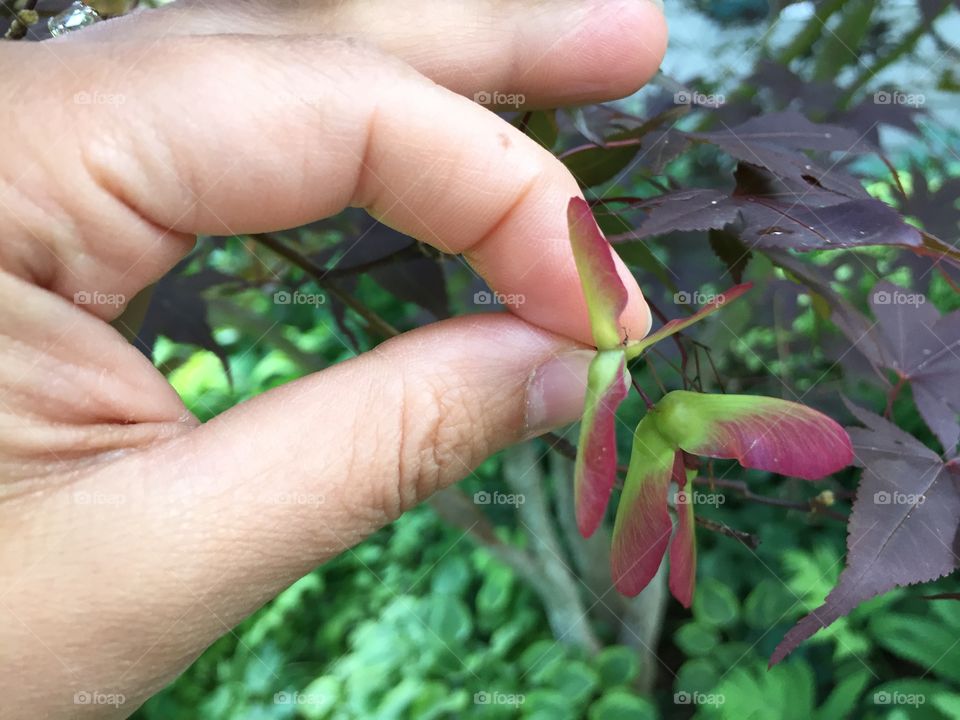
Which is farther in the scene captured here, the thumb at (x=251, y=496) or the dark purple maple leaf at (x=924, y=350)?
the dark purple maple leaf at (x=924, y=350)

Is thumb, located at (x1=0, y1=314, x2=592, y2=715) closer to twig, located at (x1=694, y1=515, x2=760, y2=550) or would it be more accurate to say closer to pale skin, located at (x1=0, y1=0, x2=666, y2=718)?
pale skin, located at (x1=0, y1=0, x2=666, y2=718)

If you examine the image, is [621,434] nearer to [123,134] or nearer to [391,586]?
[391,586]

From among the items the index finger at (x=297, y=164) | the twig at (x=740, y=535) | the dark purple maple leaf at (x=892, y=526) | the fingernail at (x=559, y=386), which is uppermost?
the index finger at (x=297, y=164)

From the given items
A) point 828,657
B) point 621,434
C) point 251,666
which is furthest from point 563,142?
point 251,666

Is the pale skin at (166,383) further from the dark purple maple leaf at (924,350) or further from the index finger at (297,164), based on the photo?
the dark purple maple leaf at (924,350)

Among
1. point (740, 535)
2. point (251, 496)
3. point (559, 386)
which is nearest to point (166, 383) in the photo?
point (251, 496)

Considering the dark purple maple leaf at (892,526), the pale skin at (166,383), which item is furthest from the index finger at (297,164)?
the dark purple maple leaf at (892,526)

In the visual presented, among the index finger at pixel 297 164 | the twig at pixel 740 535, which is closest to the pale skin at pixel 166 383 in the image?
the index finger at pixel 297 164

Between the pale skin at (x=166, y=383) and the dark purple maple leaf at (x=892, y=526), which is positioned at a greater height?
the pale skin at (x=166, y=383)

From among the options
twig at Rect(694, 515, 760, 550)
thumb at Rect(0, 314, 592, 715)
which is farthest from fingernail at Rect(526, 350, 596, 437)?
twig at Rect(694, 515, 760, 550)

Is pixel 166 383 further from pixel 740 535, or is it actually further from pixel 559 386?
pixel 740 535
